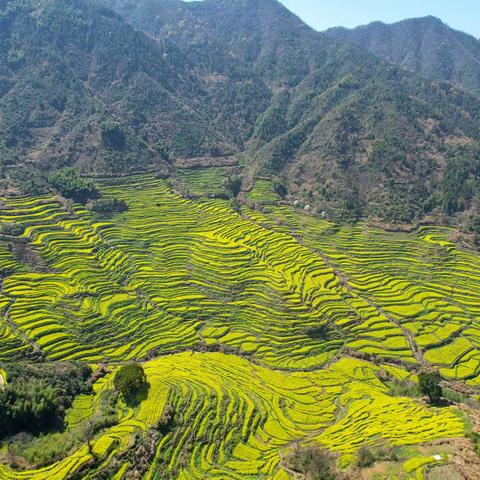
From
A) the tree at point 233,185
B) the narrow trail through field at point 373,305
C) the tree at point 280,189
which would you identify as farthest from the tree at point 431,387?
the tree at point 233,185

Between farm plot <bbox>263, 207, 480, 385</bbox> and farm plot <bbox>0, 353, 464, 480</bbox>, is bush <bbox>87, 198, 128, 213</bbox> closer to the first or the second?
farm plot <bbox>263, 207, 480, 385</bbox>

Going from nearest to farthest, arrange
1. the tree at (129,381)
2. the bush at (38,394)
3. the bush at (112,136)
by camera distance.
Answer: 1. the bush at (38,394)
2. the tree at (129,381)
3. the bush at (112,136)

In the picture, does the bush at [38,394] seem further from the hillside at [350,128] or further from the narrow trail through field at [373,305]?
the hillside at [350,128]

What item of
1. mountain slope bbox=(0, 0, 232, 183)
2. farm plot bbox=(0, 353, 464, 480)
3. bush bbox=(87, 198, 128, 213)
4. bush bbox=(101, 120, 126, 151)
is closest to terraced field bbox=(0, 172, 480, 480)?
farm plot bbox=(0, 353, 464, 480)

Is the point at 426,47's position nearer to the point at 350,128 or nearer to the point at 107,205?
the point at 350,128

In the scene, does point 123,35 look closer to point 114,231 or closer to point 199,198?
point 199,198

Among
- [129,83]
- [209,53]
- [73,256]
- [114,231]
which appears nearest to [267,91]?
[209,53]

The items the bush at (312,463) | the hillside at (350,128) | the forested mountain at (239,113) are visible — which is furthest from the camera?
the forested mountain at (239,113)
